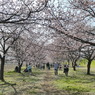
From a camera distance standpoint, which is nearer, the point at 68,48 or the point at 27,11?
the point at 27,11

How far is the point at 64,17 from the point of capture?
26.4 feet

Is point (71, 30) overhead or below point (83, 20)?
below

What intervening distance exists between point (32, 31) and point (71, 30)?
5.81ft

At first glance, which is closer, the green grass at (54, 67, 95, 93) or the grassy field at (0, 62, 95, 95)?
the grassy field at (0, 62, 95, 95)

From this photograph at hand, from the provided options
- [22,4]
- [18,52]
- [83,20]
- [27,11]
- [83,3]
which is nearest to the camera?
[27,11]

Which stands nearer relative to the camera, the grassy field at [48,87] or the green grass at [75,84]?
the grassy field at [48,87]

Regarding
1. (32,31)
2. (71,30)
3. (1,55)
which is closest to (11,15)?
(32,31)

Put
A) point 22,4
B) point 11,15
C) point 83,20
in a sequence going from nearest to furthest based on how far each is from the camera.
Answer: point 11,15 → point 22,4 → point 83,20

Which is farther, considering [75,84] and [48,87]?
[75,84]

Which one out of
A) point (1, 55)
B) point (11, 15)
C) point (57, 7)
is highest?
point (57, 7)

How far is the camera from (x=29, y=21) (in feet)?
23.4

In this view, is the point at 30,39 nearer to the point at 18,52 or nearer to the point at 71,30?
the point at 71,30

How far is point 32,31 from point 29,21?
1637 mm

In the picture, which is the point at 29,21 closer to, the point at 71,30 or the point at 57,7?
the point at 57,7
